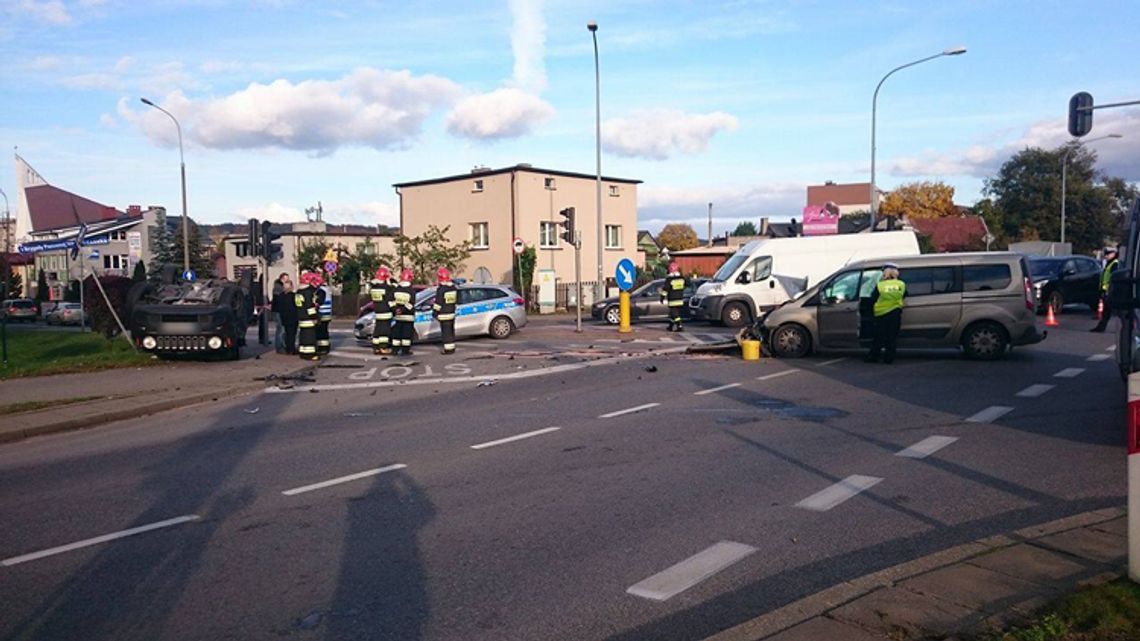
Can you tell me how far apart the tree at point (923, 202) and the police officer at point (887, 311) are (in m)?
74.7

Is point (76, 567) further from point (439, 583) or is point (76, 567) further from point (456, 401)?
point (456, 401)

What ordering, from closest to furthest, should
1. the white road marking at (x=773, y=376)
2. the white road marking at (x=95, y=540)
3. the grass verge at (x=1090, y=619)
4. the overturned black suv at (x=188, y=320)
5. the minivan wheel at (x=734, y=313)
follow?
the grass verge at (x=1090, y=619) → the white road marking at (x=95, y=540) → the white road marking at (x=773, y=376) → the overturned black suv at (x=188, y=320) → the minivan wheel at (x=734, y=313)

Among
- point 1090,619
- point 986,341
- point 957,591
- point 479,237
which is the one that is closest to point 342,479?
point 957,591

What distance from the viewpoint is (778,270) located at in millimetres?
25844

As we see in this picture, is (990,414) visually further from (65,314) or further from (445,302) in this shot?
(65,314)

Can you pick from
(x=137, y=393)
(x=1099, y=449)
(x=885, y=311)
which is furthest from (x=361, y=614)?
(x=885, y=311)

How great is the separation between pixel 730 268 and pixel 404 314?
34.2ft

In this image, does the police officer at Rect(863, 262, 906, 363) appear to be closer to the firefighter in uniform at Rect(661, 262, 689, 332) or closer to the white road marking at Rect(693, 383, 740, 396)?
the white road marking at Rect(693, 383, 740, 396)

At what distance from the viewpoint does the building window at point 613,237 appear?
50781 millimetres

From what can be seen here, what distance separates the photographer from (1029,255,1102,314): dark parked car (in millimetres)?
28016

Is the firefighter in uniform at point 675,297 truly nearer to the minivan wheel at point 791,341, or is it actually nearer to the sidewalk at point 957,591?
the minivan wheel at point 791,341

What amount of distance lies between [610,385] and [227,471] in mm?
6830

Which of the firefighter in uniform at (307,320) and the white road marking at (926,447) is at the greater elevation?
the firefighter in uniform at (307,320)

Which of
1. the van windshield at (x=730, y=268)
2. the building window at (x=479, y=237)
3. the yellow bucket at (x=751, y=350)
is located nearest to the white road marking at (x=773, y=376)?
the yellow bucket at (x=751, y=350)
